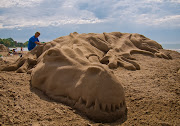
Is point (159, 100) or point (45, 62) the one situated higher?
point (45, 62)

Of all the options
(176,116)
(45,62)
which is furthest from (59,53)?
(176,116)

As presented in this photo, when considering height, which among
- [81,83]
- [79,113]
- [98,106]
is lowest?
[79,113]

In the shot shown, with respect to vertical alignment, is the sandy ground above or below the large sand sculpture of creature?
below

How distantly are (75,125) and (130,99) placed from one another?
1298 mm

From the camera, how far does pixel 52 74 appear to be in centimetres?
292

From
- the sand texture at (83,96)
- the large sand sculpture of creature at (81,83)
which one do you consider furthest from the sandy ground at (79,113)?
the large sand sculpture of creature at (81,83)

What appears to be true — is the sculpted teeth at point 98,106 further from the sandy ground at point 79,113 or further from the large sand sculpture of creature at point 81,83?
the sandy ground at point 79,113

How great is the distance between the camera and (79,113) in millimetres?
2359

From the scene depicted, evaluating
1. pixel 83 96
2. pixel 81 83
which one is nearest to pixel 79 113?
pixel 83 96

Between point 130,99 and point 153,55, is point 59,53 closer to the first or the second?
point 130,99

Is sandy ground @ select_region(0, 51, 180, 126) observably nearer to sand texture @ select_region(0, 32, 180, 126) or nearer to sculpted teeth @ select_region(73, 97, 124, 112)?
sand texture @ select_region(0, 32, 180, 126)

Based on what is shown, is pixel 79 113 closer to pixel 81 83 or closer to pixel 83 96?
pixel 83 96

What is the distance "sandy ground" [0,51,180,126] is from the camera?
211 cm

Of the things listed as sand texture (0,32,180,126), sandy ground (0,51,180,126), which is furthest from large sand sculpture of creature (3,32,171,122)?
sandy ground (0,51,180,126)
